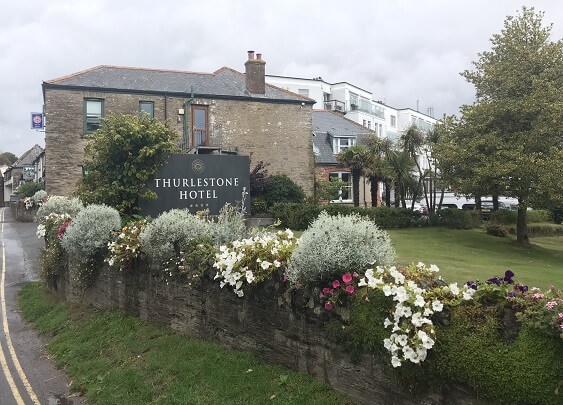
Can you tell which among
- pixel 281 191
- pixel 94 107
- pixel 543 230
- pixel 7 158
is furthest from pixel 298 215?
pixel 7 158

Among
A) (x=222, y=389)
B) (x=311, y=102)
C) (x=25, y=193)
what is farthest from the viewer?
(x=25, y=193)

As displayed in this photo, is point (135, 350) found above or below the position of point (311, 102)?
below

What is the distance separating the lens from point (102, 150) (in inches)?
544

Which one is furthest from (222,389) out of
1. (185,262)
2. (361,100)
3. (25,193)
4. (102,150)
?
(361,100)

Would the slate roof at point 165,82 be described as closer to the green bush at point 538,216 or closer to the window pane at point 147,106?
the window pane at point 147,106

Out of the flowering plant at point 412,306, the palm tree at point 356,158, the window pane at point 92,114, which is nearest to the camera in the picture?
the flowering plant at point 412,306

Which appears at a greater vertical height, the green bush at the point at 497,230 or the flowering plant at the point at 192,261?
the flowering plant at the point at 192,261

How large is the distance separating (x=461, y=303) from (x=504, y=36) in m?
23.8

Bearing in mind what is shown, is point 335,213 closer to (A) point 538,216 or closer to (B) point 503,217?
(B) point 503,217

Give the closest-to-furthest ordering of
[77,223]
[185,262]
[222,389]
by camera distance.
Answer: [222,389] → [185,262] → [77,223]

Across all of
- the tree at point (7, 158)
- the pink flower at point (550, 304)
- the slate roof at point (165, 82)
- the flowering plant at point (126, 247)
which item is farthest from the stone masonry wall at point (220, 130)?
the tree at point (7, 158)

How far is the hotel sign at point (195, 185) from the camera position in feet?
41.7

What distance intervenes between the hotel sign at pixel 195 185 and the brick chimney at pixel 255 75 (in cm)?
2026

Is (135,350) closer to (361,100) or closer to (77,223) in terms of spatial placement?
(77,223)
